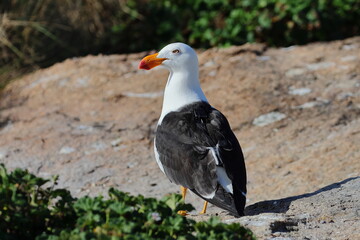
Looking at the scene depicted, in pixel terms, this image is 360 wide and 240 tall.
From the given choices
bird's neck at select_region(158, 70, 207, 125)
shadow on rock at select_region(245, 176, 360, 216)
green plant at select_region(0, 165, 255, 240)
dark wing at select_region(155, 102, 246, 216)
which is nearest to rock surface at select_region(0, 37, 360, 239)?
shadow on rock at select_region(245, 176, 360, 216)

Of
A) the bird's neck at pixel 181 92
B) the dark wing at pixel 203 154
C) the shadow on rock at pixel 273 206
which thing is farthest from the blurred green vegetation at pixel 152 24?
the shadow on rock at pixel 273 206

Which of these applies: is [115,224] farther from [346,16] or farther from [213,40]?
[346,16]

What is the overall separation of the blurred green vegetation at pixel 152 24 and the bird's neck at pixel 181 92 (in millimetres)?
3968

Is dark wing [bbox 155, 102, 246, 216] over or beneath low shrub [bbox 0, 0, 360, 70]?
over

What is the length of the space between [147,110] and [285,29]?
3.03 meters

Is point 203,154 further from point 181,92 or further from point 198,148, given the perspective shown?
point 181,92

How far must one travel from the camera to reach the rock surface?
5285 mm

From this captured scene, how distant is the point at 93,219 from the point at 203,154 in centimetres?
155

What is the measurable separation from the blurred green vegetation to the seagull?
4108 millimetres

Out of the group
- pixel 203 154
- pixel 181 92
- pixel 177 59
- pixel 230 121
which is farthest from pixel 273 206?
pixel 230 121

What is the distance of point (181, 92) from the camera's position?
5.05m

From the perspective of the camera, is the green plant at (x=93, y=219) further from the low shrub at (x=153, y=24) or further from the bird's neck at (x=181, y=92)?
the low shrub at (x=153, y=24)

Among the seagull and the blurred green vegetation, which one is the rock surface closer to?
the seagull

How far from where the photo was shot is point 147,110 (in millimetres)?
6883
